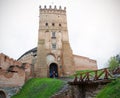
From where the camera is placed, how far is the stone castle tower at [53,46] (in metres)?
27.1

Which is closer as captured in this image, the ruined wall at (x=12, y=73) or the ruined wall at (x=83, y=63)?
the ruined wall at (x=12, y=73)

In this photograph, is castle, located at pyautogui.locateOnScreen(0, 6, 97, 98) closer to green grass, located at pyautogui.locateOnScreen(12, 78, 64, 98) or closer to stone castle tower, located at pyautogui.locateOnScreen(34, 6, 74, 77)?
stone castle tower, located at pyautogui.locateOnScreen(34, 6, 74, 77)

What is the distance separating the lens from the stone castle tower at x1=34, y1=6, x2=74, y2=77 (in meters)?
27.1

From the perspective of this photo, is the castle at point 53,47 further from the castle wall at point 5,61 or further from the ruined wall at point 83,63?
the ruined wall at point 83,63

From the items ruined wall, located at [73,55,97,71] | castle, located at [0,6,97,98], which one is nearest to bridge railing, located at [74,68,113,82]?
castle, located at [0,6,97,98]

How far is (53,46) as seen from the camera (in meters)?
28.4

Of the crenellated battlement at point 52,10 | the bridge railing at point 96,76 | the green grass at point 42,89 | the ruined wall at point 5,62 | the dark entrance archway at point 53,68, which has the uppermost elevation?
the crenellated battlement at point 52,10

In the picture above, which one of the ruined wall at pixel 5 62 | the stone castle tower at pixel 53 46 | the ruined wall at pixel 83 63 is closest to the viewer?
the ruined wall at pixel 5 62

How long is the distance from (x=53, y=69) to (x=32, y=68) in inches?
134

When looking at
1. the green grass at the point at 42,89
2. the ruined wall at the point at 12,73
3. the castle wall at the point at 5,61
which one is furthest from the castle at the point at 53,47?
the green grass at the point at 42,89

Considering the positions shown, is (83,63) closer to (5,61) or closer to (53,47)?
(53,47)

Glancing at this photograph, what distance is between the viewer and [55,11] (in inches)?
1193

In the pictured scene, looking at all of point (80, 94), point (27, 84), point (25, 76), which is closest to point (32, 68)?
point (25, 76)

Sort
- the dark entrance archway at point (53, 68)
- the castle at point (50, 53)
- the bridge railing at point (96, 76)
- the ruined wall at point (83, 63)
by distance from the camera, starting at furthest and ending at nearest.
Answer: the ruined wall at point (83, 63) → the dark entrance archway at point (53, 68) → the castle at point (50, 53) → the bridge railing at point (96, 76)
